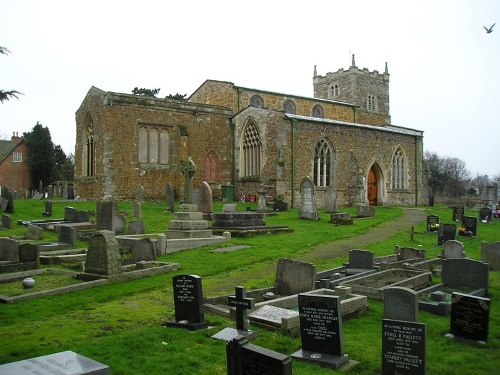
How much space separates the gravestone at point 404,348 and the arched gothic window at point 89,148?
27317mm

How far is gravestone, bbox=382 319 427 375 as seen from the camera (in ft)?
18.1

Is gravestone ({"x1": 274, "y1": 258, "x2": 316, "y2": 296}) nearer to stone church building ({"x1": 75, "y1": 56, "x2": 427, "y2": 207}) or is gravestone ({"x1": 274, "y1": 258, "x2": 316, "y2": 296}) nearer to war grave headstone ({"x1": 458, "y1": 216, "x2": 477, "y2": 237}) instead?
war grave headstone ({"x1": 458, "y1": 216, "x2": 477, "y2": 237})

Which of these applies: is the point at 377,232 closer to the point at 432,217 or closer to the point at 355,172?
the point at 432,217

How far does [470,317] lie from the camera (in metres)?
7.02

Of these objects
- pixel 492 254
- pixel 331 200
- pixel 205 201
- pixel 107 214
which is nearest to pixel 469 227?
pixel 492 254

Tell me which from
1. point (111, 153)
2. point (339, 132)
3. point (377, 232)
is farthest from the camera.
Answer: point (339, 132)

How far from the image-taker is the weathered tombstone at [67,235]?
14750mm

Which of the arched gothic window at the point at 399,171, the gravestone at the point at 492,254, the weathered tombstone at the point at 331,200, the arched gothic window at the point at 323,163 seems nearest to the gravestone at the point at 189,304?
the gravestone at the point at 492,254

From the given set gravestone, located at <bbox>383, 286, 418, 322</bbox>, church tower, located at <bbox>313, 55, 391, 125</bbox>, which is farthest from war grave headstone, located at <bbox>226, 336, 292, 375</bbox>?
church tower, located at <bbox>313, 55, 391, 125</bbox>

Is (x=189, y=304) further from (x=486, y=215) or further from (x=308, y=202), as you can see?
(x=486, y=215)

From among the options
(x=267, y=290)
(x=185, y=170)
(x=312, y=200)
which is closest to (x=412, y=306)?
(x=267, y=290)

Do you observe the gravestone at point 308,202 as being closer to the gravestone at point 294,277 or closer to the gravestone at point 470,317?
the gravestone at point 294,277

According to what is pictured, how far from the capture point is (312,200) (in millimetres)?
22438

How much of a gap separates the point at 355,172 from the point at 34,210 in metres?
20.1
